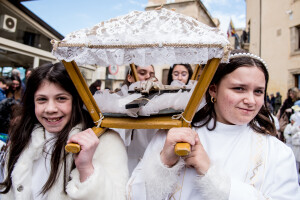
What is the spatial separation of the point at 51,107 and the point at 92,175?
506mm

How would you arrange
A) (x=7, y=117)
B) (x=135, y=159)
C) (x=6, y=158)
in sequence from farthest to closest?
(x=7, y=117), (x=135, y=159), (x=6, y=158)

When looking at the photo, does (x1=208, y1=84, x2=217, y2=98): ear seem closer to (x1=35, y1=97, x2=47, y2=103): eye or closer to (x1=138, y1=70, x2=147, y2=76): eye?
(x1=35, y1=97, x2=47, y2=103): eye

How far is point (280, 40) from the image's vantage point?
42.5 ft

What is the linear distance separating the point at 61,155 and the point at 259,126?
3.90 ft

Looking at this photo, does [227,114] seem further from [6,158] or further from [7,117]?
[7,117]

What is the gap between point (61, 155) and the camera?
1.33 metres

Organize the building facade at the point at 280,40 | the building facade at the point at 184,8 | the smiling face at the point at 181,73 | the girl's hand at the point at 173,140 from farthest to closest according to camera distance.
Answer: the building facade at the point at 280,40 < the building facade at the point at 184,8 < the smiling face at the point at 181,73 < the girl's hand at the point at 173,140

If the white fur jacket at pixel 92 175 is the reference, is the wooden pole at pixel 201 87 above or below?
above

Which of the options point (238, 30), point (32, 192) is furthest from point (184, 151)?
point (238, 30)

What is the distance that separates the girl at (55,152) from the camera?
110 centimetres

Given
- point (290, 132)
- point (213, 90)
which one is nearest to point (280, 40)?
point (290, 132)

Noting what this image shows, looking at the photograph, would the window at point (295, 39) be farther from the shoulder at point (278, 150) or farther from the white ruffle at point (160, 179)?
the white ruffle at point (160, 179)

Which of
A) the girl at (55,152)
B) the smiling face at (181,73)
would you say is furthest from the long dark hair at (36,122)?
the smiling face at (181,73)

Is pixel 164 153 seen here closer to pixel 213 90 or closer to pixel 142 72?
pixel 213 90
